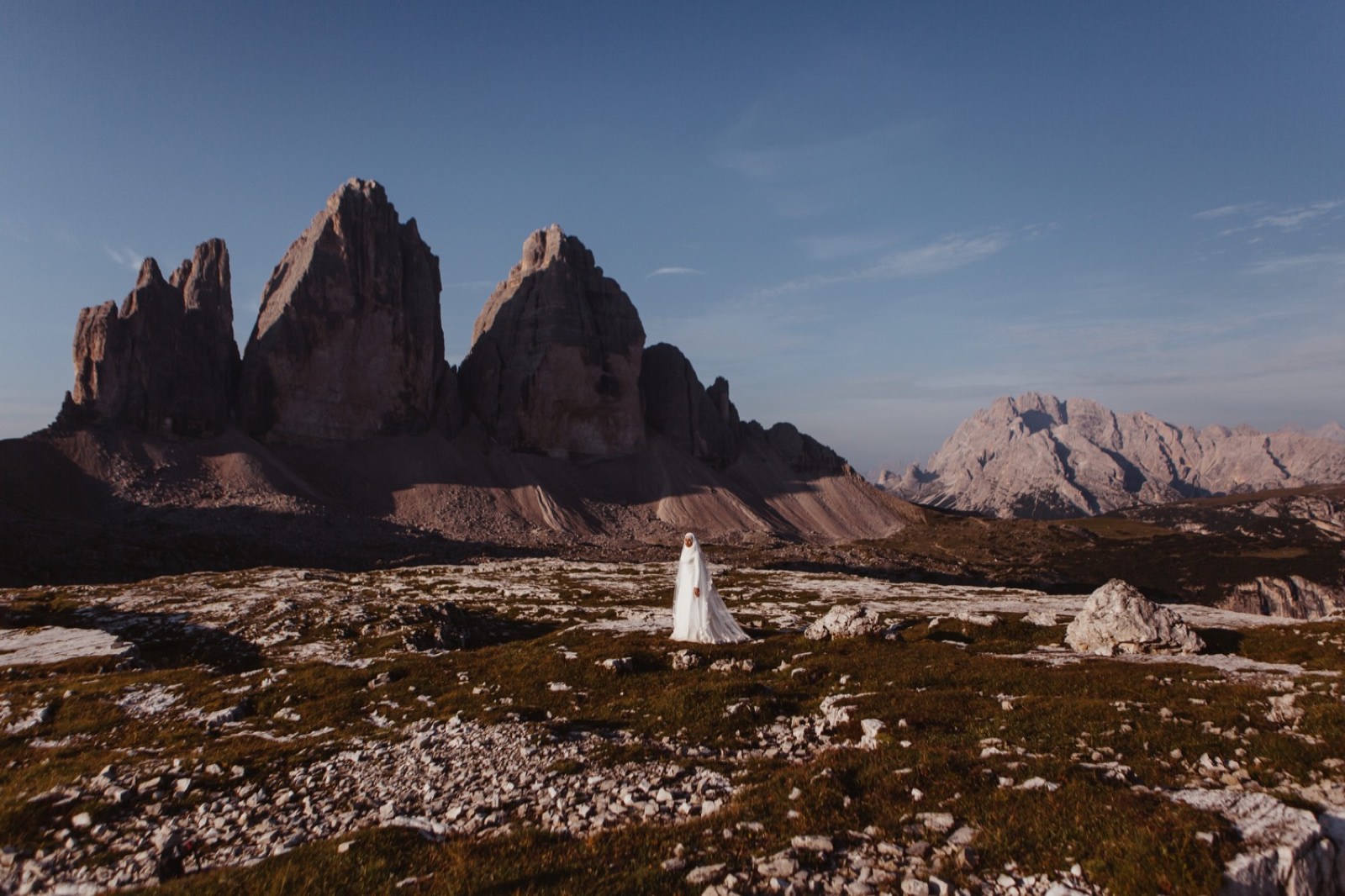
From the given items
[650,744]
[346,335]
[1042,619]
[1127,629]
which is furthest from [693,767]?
[346,335]

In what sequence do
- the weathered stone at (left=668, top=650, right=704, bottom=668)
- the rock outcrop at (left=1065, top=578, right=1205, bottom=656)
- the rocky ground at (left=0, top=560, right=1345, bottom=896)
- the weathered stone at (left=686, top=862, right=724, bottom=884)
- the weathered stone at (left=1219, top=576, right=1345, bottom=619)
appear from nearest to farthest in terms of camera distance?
1. the weathered stone at (left=686, top=862, right=724, bottom=884)
2. the rocky ground at (left=0, top=560, right=1345, bottom=896)
3. the weathered stone at (left=668, top=650, right=704, bottom=668)
4. the rock outcrop at (left=1065, top=578, right=1205, bottom=656)
5. the weathered stone at (left=1219, top=576, right=1345, bottom=619)

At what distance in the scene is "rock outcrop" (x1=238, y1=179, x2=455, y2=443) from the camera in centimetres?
16988

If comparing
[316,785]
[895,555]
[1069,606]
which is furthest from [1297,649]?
[895,555]

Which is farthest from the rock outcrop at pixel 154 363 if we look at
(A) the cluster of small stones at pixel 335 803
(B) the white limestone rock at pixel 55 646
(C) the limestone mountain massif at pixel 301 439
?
(A) the cluster of small stones at pixel 335 803

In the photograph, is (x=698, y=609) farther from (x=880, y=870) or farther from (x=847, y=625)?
(x=880, y=870)

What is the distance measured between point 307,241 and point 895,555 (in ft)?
564

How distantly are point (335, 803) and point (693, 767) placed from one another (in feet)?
25.3

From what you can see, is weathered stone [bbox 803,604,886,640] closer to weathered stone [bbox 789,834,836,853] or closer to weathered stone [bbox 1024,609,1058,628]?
weathered stone [bbox 1024,609,1058,628]

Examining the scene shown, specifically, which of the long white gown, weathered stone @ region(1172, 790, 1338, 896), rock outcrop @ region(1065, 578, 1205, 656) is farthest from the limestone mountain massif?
weathered stone @ region(1172, 790, 1338, 896)

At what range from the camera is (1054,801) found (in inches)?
446

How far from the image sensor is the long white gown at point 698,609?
103 ft

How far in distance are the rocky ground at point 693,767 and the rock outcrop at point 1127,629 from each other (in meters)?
1.26

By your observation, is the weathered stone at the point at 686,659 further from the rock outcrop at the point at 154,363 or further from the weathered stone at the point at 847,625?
the rock outcrop at the point at 154,363

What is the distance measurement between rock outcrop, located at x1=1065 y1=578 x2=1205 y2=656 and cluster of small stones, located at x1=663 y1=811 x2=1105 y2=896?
2143cm
